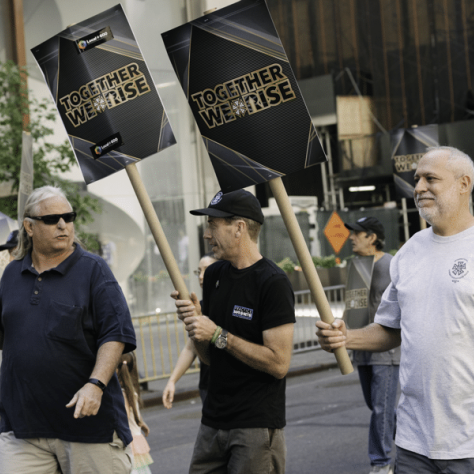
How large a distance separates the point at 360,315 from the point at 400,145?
Result: 538 cm

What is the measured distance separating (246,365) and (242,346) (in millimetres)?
179

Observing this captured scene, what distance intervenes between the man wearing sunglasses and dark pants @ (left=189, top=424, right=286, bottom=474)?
39cm

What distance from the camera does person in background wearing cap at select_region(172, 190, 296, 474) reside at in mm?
3436

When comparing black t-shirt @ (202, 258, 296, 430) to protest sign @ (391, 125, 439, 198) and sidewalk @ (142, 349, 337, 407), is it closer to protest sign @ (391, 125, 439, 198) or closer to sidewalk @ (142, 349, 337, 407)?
sidewalk @ (142, 349, 337, 407)

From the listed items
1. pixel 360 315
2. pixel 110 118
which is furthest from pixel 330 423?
pixel 110 118

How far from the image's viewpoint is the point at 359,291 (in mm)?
6555

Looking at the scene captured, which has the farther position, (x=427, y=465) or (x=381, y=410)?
(x=381, y=410)

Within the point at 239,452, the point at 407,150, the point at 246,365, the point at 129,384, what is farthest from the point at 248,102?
the point at 407,150

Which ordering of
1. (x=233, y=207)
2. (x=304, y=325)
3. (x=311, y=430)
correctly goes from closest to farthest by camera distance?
(x=233, y=207) < (x=311, y=430) < (x=304, y=325)

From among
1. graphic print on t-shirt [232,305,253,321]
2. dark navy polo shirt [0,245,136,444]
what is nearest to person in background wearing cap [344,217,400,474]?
graphic print on t-shirt [232,305,253,321]

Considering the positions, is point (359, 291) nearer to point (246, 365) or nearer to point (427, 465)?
point (246, 365)

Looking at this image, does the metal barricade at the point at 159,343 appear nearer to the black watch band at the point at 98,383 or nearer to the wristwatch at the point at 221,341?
the black watch band at the point at 98,383

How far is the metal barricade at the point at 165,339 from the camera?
11.9 metres

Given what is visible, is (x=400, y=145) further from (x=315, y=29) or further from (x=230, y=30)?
(x=315, y=29)
